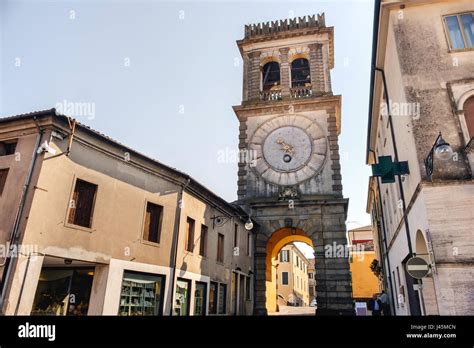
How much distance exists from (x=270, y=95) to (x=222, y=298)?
1596 centimetres

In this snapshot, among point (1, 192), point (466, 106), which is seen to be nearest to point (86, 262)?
point (1, 192)

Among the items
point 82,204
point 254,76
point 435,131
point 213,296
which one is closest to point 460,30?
point 435,131

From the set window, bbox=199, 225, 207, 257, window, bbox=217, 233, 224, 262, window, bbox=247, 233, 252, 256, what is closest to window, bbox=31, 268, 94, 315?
window, bbox=199, 225, 207, 257

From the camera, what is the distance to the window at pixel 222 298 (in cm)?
1738

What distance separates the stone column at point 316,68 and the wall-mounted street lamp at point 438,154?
54.9 ft

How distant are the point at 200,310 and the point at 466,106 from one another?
13294 mm

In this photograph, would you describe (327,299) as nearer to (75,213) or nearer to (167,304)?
(167,304)

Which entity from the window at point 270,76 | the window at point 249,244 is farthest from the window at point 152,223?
the window at point 270,76

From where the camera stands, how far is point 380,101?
1616cm

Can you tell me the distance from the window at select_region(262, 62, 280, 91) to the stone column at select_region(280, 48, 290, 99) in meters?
1.27

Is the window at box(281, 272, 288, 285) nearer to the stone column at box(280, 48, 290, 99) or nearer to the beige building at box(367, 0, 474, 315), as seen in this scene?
the stone column at box(280, 48, 290, 99)

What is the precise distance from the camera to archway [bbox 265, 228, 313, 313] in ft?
72.9

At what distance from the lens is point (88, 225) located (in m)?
10.7

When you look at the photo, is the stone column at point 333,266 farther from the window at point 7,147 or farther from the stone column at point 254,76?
the window at point 7,147
